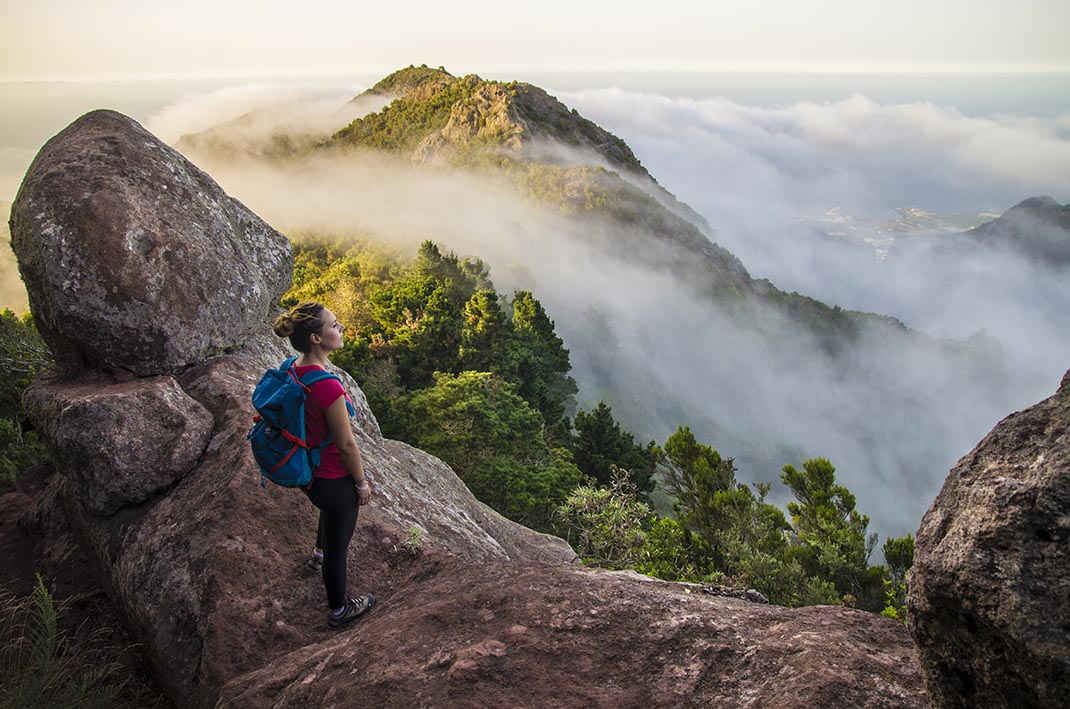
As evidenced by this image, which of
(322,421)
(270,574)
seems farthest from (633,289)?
(322,421)

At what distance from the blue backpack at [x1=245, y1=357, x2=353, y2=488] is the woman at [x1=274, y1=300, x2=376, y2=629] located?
6cm

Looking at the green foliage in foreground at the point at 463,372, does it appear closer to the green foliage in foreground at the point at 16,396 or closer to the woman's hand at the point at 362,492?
the green foliage in foreground at the point at 16,396

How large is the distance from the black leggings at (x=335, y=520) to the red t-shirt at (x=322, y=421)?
0.26 ft

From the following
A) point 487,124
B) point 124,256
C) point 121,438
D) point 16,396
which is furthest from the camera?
point 487,124

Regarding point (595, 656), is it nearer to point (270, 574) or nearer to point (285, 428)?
point (285, 428)

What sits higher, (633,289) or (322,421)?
(322,421)

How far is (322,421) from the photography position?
4402 millimetres

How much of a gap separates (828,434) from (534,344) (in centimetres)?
8584

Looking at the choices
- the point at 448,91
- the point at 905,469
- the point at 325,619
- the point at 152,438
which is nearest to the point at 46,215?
the point at 152,438

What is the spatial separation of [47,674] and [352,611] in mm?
1963

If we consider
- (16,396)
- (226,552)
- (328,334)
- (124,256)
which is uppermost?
(124,256)

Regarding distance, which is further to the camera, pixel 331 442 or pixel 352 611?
pixel 352 611

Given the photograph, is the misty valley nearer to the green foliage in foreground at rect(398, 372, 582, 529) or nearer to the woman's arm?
the green foliage in foreground at rect(398, 372, 582, 529)

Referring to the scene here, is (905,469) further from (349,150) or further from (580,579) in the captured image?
(580,579)
